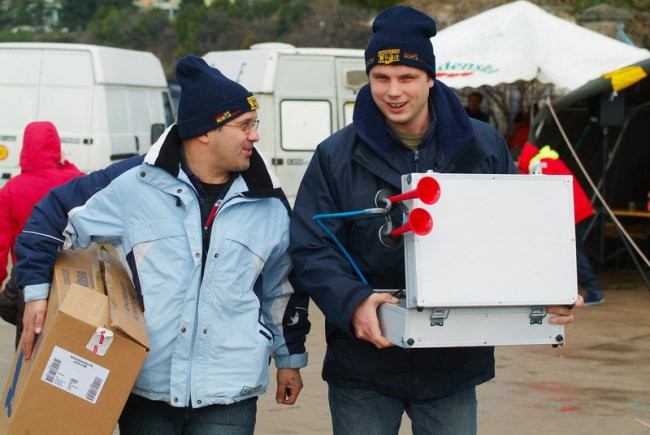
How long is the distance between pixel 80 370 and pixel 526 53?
383 inches

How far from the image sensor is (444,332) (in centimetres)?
307

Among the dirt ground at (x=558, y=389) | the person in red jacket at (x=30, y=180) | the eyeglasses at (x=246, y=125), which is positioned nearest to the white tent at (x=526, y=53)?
the dirt ground at (x=558, y=389)

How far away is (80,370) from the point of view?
10.9 feet

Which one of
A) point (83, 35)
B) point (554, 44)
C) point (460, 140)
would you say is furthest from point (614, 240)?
point (83, 35)

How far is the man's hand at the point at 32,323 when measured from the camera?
355 cm

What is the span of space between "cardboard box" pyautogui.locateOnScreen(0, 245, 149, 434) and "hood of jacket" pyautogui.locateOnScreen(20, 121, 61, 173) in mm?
3300

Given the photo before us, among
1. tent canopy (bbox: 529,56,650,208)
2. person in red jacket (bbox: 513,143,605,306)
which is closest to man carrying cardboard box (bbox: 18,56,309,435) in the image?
person in red jacket (bbox: 513,143,605,306)

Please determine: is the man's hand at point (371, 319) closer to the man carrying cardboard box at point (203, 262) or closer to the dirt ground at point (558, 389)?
the man carrying cardboard box at point (203, 262)

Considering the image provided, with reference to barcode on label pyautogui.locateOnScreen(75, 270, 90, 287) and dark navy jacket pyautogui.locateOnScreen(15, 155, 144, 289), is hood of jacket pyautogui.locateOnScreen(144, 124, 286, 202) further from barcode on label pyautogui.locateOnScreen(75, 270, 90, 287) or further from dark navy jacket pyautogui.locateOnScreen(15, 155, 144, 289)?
barcode on label pyautogui.locateOnScreen(75, 270, 90, 287)

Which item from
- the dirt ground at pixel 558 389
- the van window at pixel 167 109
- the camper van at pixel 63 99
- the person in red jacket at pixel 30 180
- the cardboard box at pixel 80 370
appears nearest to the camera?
the cardboard box at pixel 80 370

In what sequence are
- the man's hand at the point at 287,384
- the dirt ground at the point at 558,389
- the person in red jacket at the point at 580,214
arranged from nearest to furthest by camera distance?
1. the man's hand at the point at 287,384
2. the dirt ground at the point at 558,389
3. the person in red jacket at the point at 580,214

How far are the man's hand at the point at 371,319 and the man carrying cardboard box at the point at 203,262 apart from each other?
0.48m

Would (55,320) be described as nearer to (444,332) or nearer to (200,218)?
(200,218)

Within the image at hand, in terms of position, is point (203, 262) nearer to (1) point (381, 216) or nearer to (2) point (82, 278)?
(2) point (82, 278)
